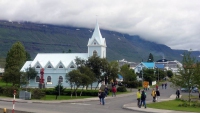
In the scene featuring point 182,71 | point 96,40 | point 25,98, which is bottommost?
point 25,98

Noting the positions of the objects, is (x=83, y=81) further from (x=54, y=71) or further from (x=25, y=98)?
(x=54, y=71)

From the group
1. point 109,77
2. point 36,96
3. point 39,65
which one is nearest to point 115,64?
point 109,77

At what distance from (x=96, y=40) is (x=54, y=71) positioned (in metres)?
13.6

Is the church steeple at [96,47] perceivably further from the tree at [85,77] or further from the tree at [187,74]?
the tree at [187,74]

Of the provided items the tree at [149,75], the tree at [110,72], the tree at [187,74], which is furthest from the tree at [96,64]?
the tree at [149,75]

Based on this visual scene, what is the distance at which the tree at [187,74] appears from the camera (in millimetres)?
36219

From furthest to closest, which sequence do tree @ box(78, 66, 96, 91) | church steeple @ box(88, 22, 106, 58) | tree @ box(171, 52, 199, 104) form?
1. church steeple @ box(88, 22, 106, 58)
2. tree @ box(78, 66, 96, 91)
3. tree @ box(171, 52, 199, 104)

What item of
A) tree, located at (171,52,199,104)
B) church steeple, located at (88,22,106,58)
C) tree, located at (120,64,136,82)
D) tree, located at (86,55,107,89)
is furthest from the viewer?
tree, located at (120,64,136,82)

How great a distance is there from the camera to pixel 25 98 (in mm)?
39188

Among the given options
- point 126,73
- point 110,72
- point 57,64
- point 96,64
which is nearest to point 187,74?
point 110,72

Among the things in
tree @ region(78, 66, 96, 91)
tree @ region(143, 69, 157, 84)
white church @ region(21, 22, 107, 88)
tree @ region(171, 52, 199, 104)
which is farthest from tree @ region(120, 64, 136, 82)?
tree @ region(171, 52, 199, 104)

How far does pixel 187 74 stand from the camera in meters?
36.2

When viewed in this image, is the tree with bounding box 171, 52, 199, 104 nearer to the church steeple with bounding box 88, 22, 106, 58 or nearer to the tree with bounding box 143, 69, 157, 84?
the church steeple with bounding box 88, 22, 106, 58

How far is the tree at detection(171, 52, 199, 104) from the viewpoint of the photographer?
36.2 meters
